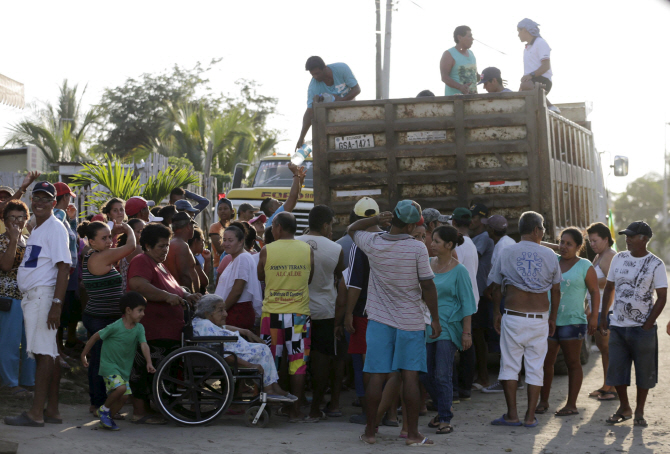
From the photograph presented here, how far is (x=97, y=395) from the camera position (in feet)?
22.5

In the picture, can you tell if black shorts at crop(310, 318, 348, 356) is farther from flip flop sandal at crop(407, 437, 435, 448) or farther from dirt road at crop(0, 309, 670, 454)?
flip flop sandal at crop(407, 437, 435, 448)

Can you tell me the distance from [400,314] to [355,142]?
340 cm

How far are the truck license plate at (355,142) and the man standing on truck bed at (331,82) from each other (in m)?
0.64

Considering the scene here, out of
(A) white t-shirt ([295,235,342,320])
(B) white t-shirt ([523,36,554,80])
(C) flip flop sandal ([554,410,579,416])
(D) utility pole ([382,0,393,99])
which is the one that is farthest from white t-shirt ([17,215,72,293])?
(D) utility pole ([382,0,393,99])

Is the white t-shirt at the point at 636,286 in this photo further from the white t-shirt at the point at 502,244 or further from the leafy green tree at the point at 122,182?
the leafy green tree at the point at 122,182

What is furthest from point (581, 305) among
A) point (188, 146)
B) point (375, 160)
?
point (188, 146)

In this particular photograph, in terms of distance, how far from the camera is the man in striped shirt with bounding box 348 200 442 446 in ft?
19.6

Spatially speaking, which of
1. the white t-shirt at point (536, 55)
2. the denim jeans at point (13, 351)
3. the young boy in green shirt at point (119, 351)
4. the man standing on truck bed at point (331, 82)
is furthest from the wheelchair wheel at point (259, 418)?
the white t-shirt at point (536, 55)

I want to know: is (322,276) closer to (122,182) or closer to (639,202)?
(122,182)

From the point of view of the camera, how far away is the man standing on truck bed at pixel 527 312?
671cm

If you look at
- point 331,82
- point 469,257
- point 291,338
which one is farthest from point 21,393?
point 331,82

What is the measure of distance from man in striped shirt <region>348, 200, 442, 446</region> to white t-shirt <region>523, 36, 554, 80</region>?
16.7ft

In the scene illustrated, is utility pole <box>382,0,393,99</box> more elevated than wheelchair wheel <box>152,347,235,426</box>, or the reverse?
utility pole <box>382,0,393,99</box>

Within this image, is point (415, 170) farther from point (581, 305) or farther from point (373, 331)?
point (373, 331)
